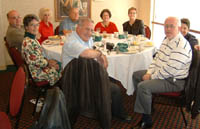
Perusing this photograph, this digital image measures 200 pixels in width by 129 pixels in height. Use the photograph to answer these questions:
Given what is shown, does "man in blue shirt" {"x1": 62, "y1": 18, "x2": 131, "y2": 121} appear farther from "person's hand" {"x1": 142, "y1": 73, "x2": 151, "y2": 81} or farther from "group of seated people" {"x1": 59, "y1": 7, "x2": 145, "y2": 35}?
"group of seated people" {"x1": 59, "y1": 7, "x2": 145, "y2": 35}

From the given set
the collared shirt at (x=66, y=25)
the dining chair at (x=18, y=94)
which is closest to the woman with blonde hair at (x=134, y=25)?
the collared shirt at (x=66, y=25)

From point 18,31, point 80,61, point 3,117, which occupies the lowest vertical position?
point 3,117

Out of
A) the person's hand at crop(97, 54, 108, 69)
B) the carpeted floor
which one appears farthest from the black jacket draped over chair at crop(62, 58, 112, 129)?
the carpeted floor

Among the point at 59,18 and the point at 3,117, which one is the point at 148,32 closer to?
the point at 59,18

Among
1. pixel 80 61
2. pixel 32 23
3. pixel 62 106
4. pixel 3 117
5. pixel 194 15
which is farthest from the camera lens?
pixel 194 15

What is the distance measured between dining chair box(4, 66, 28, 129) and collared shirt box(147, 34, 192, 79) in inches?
58.3

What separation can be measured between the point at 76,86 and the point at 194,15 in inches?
155

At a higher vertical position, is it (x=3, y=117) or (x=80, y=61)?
(x=80, y=61)

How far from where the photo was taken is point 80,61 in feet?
6.61

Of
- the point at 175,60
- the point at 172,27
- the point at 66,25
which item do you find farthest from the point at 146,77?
the point at 66,25

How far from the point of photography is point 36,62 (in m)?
2.69

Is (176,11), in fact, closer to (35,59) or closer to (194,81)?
(194,81)

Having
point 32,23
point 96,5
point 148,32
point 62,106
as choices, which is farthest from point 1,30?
point 62,106

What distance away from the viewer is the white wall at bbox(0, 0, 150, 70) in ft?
15.3
